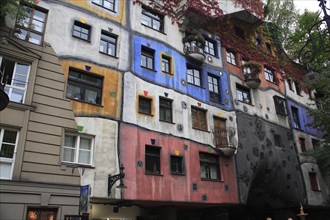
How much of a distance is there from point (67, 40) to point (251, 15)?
14328mm

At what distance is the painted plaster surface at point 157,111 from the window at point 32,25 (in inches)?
156

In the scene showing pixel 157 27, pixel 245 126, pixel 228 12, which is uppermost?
pixel 228 12

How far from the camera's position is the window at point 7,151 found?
10.2 m

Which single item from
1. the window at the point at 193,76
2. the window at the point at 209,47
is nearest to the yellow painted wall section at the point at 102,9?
the window at the point at 193,76

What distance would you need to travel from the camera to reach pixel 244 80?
20.8 metres

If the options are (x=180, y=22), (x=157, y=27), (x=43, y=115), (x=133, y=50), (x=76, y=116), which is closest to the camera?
(x=43, y=115)

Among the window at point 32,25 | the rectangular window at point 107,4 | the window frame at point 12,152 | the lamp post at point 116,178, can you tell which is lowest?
the lamp post at point 116,178

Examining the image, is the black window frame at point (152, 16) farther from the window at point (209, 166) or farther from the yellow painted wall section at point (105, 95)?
the window at point (209, 166)

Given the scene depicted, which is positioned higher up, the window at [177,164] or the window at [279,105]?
the window at [279,105]

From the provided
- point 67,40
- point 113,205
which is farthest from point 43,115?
point 113,205

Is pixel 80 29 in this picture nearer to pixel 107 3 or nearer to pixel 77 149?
pixel 107 3

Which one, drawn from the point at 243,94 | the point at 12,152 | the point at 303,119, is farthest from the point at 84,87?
the point at 303,119

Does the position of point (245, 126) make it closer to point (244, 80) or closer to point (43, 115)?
point (244, 80)

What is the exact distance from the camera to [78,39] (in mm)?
13430
